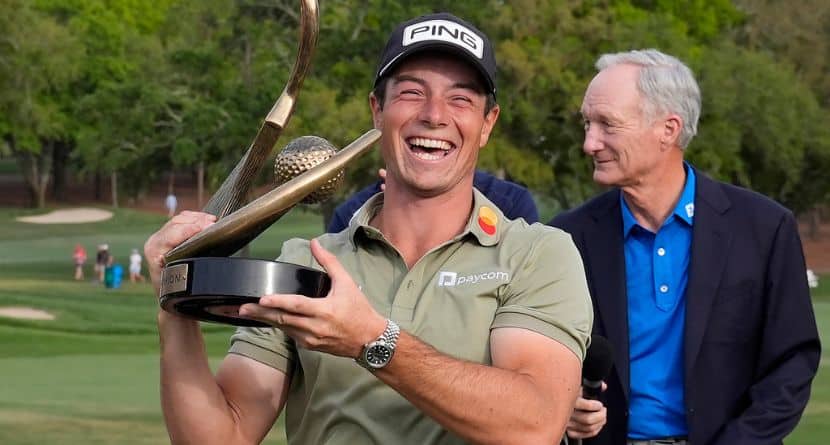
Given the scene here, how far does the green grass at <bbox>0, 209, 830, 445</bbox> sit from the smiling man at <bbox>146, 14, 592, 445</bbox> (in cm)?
862

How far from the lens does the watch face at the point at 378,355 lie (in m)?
2.65

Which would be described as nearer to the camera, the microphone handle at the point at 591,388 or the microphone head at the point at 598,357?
the microphone head at the point at 598,357

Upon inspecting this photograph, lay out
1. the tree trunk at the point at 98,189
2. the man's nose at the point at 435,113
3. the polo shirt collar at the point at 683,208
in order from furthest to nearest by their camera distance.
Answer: the tree trunk at the point at 98,189 < the polo shirt collar at the point at 683,208 < the man's nose at the point at 435,113

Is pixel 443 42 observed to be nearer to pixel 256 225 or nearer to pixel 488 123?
pixel 488 123

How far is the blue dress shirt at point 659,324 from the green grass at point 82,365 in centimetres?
705

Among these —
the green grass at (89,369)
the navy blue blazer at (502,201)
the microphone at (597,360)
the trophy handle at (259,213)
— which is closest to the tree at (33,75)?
the green grass at (89,369)

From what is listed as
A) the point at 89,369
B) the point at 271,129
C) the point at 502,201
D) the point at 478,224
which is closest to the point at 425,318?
the point at 478,224

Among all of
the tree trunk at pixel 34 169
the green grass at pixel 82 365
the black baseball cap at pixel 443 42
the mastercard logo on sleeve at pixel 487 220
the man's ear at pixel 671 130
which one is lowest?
the tree trunk at pixel 34 169

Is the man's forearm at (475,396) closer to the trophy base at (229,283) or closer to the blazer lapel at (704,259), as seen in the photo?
the trophy base at (229,283)

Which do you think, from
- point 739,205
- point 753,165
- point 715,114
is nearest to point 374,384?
point 739,205

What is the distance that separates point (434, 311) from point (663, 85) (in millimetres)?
2335

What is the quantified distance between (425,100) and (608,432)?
6.49 feet

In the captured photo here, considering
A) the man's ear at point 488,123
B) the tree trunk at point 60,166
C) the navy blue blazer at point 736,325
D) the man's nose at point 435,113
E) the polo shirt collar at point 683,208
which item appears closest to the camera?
the man's nose at point 435,113

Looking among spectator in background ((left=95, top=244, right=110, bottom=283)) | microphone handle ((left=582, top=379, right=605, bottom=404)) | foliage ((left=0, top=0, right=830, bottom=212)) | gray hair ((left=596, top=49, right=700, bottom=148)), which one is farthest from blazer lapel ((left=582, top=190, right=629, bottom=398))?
spectator in background ((left=95, top=244, right=110, bottom=283))
